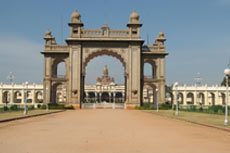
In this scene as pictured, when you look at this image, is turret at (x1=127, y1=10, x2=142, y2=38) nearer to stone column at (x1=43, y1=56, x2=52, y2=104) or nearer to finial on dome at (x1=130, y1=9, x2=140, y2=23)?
finial on dome at (x1=130, y1=9, x2=140, y2=23)

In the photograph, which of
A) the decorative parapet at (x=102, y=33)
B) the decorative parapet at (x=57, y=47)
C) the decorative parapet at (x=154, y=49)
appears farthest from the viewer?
the decorative parapet at (x=154, y=49)

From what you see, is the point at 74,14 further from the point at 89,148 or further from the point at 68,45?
the point at 89,148

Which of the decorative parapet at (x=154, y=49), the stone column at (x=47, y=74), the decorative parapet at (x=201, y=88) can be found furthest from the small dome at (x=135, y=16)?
the decorative parapet at (x=201, y=88)

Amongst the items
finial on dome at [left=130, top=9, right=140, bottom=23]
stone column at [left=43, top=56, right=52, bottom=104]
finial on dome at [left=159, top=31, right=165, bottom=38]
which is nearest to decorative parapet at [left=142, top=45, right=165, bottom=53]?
finial on dome at [left=159, top=31, right=165, bottom=38]

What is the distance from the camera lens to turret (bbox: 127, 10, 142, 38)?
51.9 m

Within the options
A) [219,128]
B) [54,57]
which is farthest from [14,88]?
[219,128]

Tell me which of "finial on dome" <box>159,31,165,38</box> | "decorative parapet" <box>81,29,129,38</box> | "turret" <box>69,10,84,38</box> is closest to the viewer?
"turret" <box>69,10,84,38</box>

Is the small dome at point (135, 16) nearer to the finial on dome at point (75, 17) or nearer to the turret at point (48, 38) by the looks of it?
the finial on dome at point (75, 17)

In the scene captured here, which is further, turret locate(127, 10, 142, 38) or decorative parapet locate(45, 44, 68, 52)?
decorative parapet locate(45, 44, 68, 52)

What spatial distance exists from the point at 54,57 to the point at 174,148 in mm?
48284

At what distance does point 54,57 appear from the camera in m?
55.3

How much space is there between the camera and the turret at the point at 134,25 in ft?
170

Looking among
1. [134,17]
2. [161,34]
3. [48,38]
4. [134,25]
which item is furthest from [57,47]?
[161,34]

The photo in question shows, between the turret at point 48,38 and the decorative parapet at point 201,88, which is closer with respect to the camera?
the turret at point 48,38
